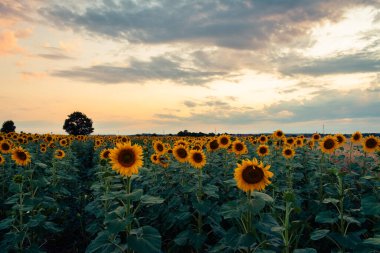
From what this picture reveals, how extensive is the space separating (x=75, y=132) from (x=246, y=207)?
259 feet

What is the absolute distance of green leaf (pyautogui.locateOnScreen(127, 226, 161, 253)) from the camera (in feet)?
14.8

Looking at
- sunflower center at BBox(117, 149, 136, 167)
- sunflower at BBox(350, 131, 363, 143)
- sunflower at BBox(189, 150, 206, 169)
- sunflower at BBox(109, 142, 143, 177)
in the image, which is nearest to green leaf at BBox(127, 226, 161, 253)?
sunflower at BBox(109, 142, 143, 177)

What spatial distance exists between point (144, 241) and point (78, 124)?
80269mm

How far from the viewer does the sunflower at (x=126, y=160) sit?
563 cm

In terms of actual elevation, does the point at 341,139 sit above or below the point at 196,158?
above

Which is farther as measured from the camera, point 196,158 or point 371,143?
point 371,143

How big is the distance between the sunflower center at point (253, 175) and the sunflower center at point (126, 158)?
68.2 inches

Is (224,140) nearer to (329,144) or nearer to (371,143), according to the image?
(329,144)

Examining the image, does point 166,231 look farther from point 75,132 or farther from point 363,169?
point 75,132

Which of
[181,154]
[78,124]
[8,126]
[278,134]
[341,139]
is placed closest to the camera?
[181,154]

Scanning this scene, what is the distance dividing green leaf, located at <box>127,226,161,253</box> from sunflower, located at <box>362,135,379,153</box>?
29.3 ft

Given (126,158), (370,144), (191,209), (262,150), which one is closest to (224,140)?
(262,150)

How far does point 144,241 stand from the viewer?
4602 millimetres

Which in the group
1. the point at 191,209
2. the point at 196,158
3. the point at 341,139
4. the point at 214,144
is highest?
the point at 341,139
